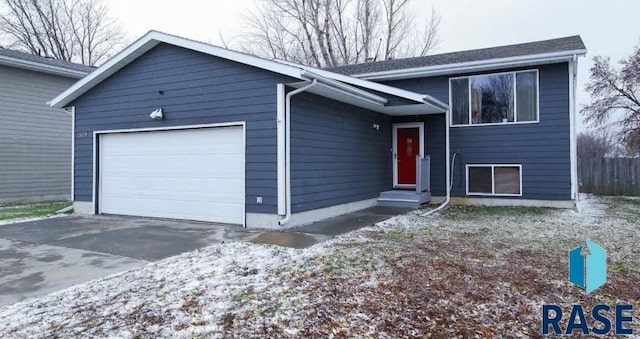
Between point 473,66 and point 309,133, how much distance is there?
4.87 meters

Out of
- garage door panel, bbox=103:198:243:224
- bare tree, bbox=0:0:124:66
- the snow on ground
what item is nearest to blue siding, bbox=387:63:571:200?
the snow on ground

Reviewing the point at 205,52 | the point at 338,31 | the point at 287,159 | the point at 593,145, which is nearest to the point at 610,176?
the point at 287,159

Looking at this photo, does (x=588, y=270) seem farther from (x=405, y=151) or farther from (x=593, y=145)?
(x=593, y=145)

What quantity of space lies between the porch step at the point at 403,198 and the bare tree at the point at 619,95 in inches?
360

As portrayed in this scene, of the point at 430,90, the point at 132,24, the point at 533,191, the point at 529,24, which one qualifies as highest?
the point at 132,24

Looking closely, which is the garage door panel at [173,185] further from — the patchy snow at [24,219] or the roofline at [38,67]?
the roofline at [38,67]

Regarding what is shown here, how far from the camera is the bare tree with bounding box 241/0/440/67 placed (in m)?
24.2

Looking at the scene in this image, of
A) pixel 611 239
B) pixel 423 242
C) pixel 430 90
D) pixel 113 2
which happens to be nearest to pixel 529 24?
pixel 430 90

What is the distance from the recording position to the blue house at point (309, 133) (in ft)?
24.6

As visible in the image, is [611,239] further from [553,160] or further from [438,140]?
[438,140]

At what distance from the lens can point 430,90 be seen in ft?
36.6

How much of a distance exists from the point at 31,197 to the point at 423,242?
11.6 metres

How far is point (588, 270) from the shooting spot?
14.0 feet

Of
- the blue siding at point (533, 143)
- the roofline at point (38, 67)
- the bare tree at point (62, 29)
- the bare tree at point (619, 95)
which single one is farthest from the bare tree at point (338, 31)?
the blue siding at point (533, 143)
